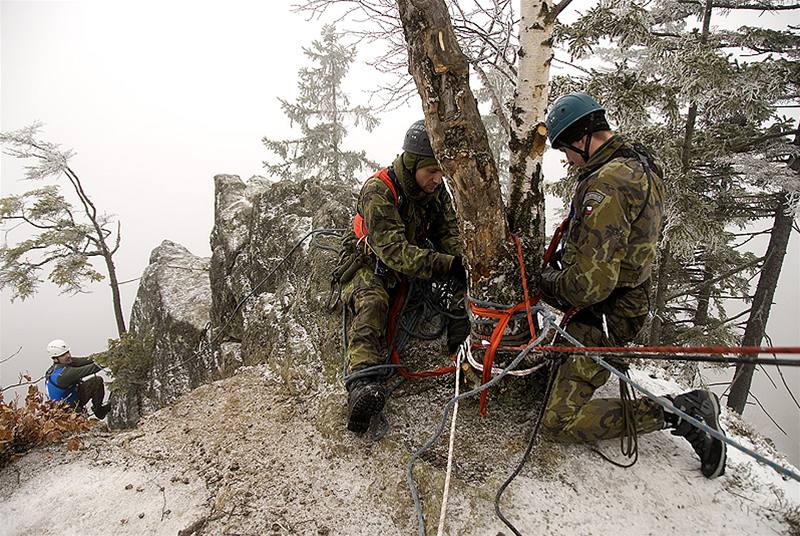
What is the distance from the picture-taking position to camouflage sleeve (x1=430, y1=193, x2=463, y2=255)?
15.7 ft

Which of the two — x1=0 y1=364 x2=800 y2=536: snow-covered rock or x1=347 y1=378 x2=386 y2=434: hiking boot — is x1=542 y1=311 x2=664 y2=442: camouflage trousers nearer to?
x1=0 y1=364 x2=800 y2=536: snow-covered rock

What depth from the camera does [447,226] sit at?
484cm

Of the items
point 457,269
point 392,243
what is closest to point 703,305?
point 457,269

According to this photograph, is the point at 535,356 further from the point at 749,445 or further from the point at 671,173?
the point at 671,173

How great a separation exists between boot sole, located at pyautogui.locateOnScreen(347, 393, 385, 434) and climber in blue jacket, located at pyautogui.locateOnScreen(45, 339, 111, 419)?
5935mm

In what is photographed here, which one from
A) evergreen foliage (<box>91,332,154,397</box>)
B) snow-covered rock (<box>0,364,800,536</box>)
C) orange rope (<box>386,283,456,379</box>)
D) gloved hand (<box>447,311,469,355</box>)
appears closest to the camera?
snow-covered rock (<box>0,364,800,536</box>)

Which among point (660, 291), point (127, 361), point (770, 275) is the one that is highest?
point (770, 275)

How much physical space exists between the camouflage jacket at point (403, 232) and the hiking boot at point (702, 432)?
7.30ft

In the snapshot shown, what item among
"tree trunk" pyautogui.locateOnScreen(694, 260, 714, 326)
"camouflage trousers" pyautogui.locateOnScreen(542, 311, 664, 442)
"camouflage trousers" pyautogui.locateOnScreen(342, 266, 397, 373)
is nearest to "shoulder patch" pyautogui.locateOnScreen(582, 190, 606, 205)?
"camouflage trousers" pyautogui.locateOnScreen(542, 311, 664, 442)

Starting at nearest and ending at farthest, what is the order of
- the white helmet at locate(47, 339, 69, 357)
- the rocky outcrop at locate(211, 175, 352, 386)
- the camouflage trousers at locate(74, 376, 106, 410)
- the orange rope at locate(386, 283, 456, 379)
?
the orange rope at locate(386, 283, 456, 379), the rocky outcrop at locate(211, 175, 352, 386), the camouflage trousers at locate(74, 376, 106, 410), the white helmet at locate(47, 339, 69, 357)

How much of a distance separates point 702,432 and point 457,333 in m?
2.21

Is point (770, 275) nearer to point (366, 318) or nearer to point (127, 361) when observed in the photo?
point (366, 318)

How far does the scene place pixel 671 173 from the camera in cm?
770

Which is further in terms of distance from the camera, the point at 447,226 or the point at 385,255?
the point at 447,226
